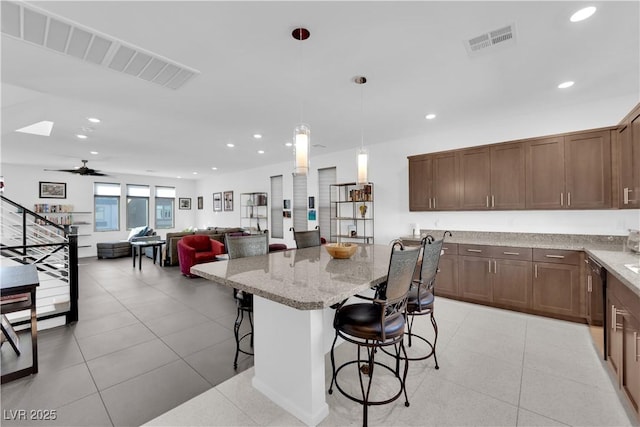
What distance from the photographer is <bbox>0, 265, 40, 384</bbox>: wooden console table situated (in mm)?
2145

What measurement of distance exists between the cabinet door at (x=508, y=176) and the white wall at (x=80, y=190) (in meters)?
9.61

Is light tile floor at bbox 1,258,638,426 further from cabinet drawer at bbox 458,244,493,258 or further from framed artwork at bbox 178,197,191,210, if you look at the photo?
framed artwork at bbox 178,197,191,210

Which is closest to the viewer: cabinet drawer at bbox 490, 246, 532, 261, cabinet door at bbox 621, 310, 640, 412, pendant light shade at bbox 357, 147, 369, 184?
cabinet door at bbox 621, 310, 640, 412

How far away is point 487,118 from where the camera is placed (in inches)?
160

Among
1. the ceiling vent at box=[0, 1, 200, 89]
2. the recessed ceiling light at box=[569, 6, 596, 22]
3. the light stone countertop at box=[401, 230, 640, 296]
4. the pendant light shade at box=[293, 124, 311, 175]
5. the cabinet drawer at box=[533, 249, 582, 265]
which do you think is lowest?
the cabinet drawer at box=[533, 249, 582, 265]

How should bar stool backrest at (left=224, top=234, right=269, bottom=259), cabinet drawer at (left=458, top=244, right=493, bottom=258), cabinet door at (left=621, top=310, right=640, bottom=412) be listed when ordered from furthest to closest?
cabinet drawer at (left=458, top=244, right=493, bottom=258)
bar stool backrest at (left=224, top=234, right=269, bottom=259)
cabinet door at (left=621, top=310, right=640, bottom=412)

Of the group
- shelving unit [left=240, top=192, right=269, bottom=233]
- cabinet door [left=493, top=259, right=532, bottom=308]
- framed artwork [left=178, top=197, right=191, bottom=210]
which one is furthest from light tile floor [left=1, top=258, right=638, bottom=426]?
framed artwork [left=178, top=197, right=191, bottom=210]

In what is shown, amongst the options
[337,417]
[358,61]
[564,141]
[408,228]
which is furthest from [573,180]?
[337,417]

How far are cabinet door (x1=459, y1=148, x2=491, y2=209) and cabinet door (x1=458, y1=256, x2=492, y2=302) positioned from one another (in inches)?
32.9

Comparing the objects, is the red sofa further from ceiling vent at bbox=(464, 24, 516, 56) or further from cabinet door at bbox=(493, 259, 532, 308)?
ceiling vent at bbox=(464, 24, 516, 56)

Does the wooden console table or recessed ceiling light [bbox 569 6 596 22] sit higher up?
recessed ceiling light [bbox 569 6 596 22]

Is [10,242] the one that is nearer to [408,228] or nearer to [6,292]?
[6,292]

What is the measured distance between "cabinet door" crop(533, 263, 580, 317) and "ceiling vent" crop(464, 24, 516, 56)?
266cm

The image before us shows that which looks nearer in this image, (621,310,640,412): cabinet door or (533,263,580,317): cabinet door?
(621,310,640,412): cabinet door
